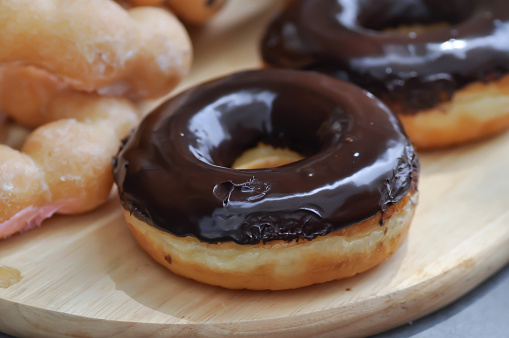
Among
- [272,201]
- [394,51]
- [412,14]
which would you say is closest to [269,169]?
[272,201]

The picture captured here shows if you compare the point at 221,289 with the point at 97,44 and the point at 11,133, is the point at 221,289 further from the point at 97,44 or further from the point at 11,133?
the point at 11,133

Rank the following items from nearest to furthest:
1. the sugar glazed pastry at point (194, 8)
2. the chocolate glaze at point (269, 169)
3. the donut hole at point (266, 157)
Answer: the chocolate glaze at point (269, 169)
the donut hole at point (266, 157)
the sugar glazed pastry at point (194, 8)

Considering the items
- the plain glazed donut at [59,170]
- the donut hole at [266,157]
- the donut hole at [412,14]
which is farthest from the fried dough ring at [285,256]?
the donut hole at [412,14]

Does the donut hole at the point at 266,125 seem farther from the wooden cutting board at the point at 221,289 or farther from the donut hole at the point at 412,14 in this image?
the donut hole at the point at 412,14

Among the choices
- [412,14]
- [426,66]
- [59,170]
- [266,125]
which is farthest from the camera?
[412,14]

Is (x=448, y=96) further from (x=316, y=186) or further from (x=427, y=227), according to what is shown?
(x=316, y=186)
